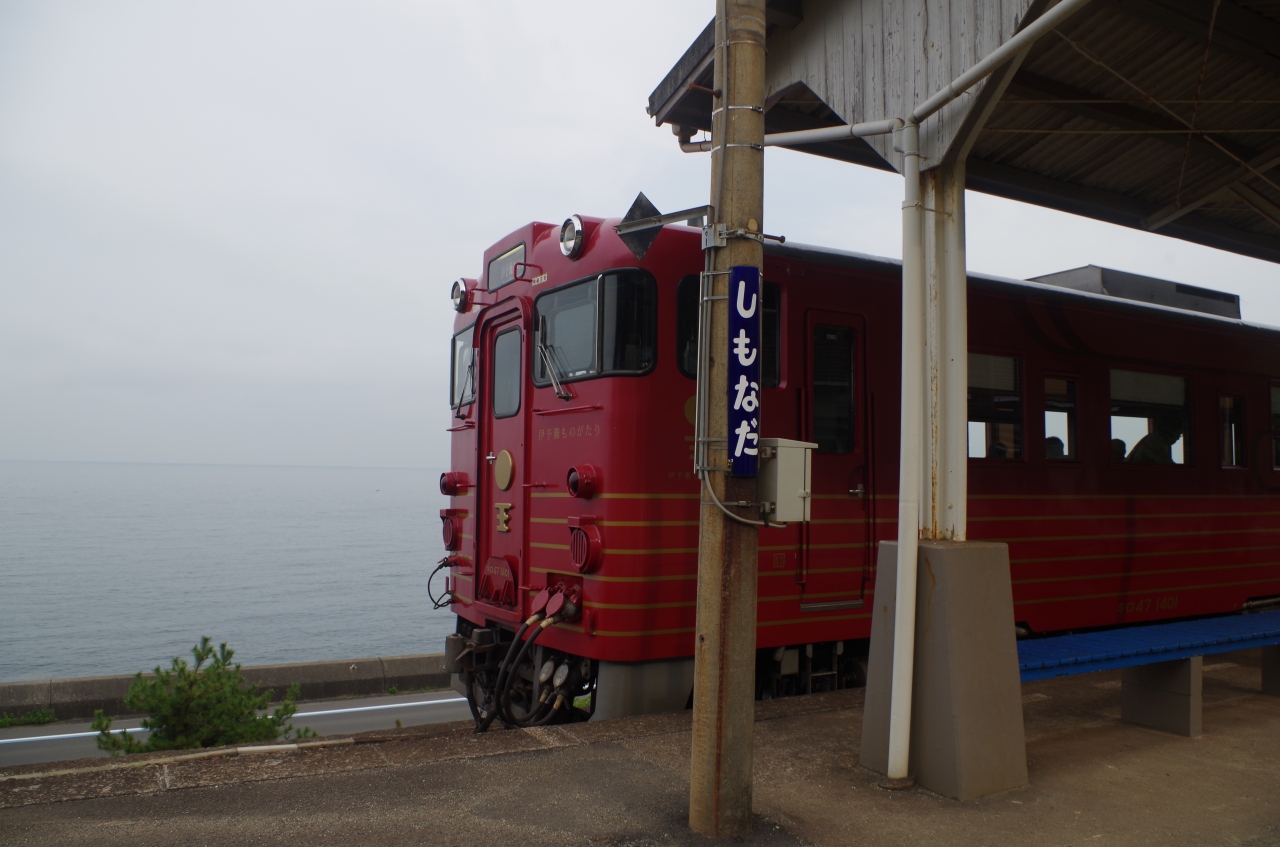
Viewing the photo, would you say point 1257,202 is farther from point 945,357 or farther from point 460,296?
point 460,296

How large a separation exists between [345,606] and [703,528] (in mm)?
36941

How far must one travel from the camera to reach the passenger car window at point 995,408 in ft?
23.3

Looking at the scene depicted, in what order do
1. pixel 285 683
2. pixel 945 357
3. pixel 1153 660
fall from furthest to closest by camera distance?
pixel 285 683
pixel 1153 660
pixel 945 357

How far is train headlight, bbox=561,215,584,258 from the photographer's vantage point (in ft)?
19.6

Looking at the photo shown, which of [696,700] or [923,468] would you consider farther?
[923,468]

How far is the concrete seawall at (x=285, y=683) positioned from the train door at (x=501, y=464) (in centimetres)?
673

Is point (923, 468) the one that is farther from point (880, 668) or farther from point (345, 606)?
point (345, 606)

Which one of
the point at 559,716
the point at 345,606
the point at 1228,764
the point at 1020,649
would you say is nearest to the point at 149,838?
Answer: the point at 559,716

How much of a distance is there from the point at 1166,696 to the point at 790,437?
2735mm

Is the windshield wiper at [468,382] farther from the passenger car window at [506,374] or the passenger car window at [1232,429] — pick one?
the passenger car window at [1232,429]

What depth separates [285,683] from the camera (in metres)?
13.3

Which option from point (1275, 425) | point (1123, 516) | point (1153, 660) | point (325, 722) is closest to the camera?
point (1153, 660)

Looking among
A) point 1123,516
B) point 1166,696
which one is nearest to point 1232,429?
point 1123,516

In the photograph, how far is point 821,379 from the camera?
645cm
